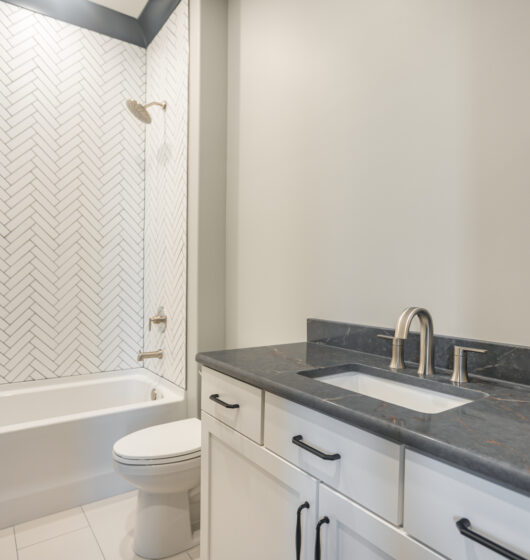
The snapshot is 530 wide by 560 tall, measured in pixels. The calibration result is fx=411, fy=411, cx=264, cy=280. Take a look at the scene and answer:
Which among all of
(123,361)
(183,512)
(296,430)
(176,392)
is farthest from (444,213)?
(123,361)

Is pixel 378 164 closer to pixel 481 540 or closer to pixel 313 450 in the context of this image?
pixel 313 450

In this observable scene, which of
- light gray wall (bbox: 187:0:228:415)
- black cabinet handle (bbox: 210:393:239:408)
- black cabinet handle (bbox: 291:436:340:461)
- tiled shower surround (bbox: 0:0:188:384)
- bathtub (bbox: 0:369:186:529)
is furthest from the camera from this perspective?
tiled shower surround (bbox: 0:0:188:384)

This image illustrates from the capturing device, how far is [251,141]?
2178 mm

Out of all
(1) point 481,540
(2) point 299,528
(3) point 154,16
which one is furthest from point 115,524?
(3) point 154,16

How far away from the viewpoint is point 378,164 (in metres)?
1.52

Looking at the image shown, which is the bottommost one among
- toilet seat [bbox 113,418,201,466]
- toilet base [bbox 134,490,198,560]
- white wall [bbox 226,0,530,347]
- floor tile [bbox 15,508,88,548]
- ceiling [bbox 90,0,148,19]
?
floor tile [bbox 15,508,88,548]

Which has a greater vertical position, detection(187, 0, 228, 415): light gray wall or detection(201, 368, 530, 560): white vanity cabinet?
detection(187, 0, 228, 415): light gray wall

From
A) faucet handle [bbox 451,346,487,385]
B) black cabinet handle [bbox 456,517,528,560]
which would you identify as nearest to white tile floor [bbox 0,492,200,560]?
faucet handle [bbox 451,346,487,385]

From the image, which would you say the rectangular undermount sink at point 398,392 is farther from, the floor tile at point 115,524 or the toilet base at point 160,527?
the floor tile at point 115,524

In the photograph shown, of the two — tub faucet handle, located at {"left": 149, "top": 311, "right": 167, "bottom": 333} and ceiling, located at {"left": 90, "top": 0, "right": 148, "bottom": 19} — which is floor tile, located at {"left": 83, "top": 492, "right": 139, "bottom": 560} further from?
ceiling, located at {"left": 90, "top": 0, "right": 148, "bottom": 19}

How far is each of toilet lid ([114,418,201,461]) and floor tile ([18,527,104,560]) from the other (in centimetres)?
45

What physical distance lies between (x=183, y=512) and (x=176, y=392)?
761 mm

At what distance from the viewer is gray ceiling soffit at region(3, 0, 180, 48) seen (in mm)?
2621

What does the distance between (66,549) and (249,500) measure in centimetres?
114
